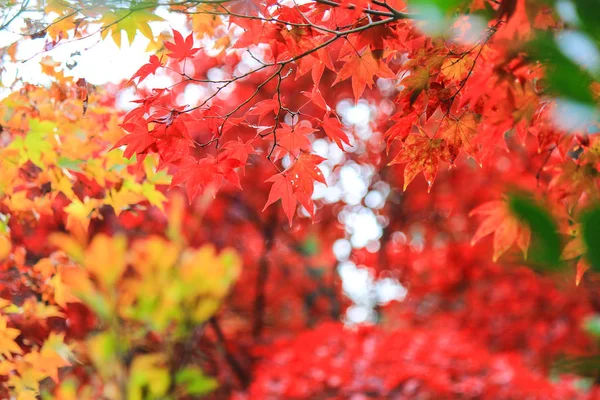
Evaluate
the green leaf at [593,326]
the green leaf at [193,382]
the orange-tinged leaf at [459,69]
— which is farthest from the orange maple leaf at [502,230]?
the green leaf at [193,382]

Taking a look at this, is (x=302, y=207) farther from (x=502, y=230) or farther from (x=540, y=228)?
(x=540, y=228)

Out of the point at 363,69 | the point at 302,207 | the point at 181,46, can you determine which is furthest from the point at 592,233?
the point at 302,207

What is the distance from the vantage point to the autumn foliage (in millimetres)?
871

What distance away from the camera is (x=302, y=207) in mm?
3027

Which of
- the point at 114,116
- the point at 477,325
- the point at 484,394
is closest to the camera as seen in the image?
the point at 114,116

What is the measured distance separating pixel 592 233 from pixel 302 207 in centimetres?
277

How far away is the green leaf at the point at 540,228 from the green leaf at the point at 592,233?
12 millimetres

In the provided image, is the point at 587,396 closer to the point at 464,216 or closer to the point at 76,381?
the point at 464,216

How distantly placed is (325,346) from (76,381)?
1784 millimetres

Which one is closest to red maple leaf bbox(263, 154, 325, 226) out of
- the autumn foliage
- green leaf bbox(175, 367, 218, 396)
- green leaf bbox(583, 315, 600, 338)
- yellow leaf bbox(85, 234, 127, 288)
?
the autumn foliage

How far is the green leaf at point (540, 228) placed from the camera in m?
0.26

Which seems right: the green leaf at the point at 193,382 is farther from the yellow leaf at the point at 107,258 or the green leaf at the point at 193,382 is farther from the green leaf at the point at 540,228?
the green leaf at the point at 540,228

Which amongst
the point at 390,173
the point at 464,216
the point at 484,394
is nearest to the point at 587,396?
the point at 484,394

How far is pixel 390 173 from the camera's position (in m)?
5.38
